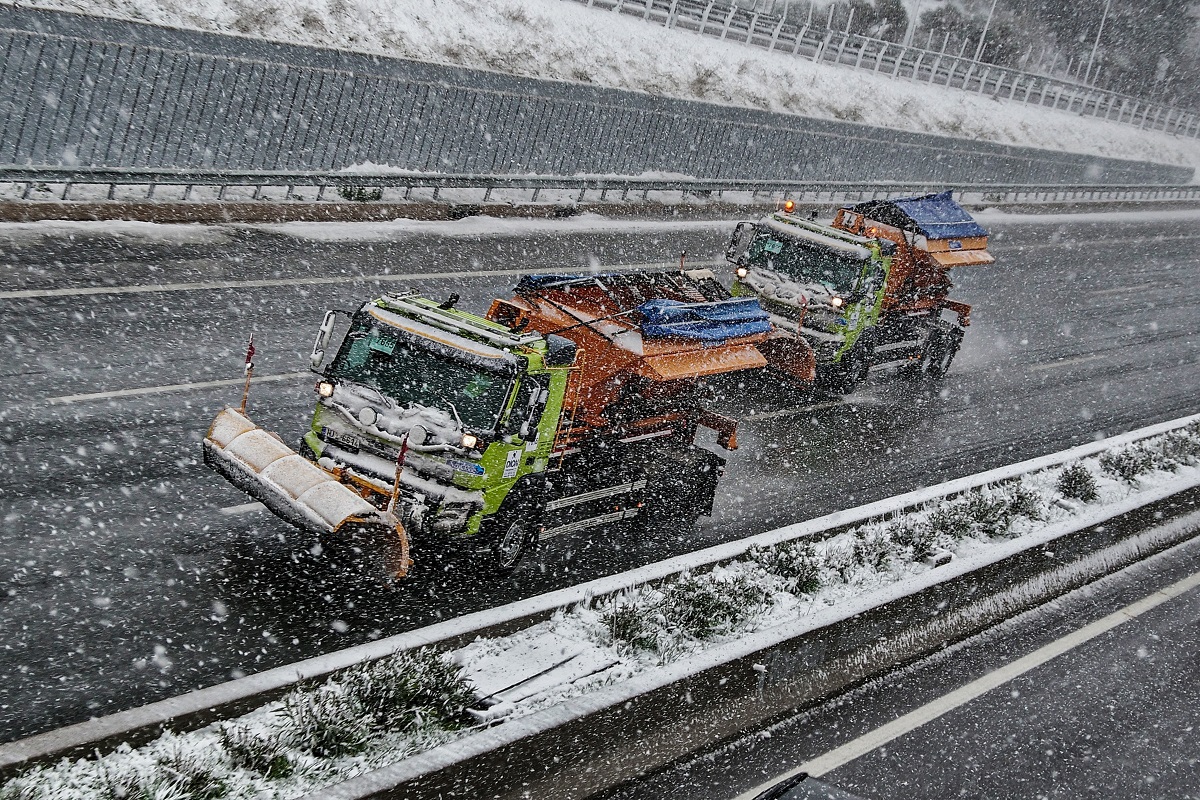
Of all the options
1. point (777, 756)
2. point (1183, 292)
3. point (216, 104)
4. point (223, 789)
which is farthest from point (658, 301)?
point (1183, 292)

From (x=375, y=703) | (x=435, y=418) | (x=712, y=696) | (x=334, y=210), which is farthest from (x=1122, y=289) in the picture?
(x=375, y=703)

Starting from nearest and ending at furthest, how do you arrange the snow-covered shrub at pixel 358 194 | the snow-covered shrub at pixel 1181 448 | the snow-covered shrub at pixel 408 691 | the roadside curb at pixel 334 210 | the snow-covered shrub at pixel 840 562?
the snow-covered shrub at pixel 408 691
the snow-covered shrub at pixel 840 562
the snow-covered shrub at pixel 1181 448
the roadside curb at pixel 334 210
the snow-covered shrub at pixel 358 194

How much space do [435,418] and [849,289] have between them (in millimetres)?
9791

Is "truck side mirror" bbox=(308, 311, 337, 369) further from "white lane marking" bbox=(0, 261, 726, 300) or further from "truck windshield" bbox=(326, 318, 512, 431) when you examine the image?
"white lane marking" bbox=(0, 261, 726, 300)

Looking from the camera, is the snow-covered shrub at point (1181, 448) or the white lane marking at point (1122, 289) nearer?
the snow-covered shrub at point (1181, 448)

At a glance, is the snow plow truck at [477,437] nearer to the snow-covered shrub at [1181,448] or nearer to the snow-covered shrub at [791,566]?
the snow-covered shrub at [791,566]

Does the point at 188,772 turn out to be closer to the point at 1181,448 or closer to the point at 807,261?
the point at 807,261

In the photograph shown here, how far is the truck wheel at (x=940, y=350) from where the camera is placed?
19.9 meters

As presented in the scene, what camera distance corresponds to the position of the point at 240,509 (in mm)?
10328

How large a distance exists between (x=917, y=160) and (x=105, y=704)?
1279 inches

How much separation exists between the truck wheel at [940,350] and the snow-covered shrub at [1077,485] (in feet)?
21.5

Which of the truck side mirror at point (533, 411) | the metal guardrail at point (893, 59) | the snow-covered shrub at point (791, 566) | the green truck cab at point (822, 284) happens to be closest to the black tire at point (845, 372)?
the green truck cab at point (822, 284)

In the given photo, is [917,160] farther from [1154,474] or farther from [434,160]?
[1154,474]

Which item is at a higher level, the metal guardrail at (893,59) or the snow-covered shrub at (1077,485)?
the metal guardrail at (893,59)
